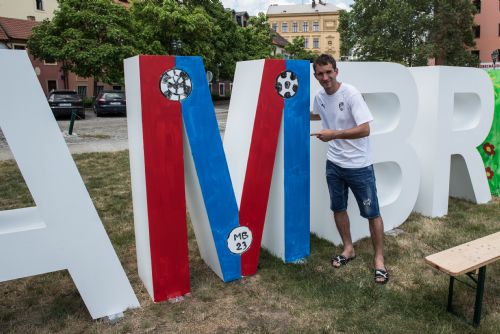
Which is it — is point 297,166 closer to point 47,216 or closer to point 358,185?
point 358,185

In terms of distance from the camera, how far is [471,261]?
3.05 meters

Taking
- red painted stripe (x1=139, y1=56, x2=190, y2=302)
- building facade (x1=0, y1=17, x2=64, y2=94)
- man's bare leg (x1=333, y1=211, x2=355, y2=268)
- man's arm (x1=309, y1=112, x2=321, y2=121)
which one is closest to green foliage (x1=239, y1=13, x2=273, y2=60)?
building facade (x1=0, y1=17, x2=64, y2=94)

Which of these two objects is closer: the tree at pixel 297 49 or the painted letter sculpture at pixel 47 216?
the painted letter sculpture at pixel 47 216

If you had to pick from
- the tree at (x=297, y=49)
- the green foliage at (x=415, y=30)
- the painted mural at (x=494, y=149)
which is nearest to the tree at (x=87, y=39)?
the painted mural at (x=494, y=149)

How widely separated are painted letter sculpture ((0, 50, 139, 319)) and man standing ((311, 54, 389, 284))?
192cm

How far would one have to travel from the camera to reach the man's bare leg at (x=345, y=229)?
426cm

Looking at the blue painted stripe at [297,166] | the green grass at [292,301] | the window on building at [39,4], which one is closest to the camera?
the green grass at [292,301]

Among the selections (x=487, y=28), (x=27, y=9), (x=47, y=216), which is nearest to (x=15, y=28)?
(x=27, y=9)

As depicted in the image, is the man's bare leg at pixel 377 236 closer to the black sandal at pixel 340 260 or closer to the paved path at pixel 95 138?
the black sandal at pixel 340 260

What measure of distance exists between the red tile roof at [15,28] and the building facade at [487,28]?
1596 inches

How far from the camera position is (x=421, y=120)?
18.5ft

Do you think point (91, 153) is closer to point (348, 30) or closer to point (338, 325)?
point (338, 325)

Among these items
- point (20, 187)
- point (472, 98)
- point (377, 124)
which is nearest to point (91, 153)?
point (20, 187)

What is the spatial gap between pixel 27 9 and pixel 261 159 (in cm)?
3847
